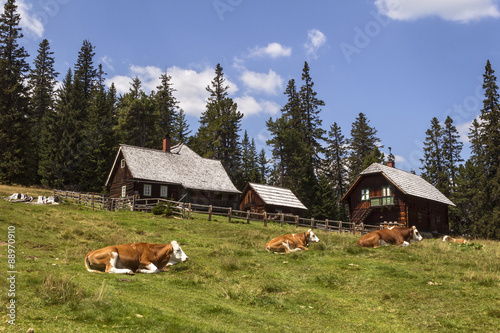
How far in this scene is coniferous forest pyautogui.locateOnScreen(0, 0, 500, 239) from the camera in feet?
157

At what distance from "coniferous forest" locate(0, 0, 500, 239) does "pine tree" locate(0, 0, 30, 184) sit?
0.39ft

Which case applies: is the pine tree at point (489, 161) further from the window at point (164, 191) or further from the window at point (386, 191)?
the window at point (164, 191)

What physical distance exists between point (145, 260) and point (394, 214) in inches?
1323

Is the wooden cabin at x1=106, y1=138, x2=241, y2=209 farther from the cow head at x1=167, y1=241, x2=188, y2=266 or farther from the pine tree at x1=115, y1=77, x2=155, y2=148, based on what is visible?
the cow head at x1=167, y1=241, x2=188, y2=266

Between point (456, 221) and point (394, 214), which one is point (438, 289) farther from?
point (456, 221)

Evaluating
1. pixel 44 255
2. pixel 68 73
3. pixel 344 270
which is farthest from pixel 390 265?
pixel 68 73

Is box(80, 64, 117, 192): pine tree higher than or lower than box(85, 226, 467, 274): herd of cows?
higher

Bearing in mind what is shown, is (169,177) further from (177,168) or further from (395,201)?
(395,201)

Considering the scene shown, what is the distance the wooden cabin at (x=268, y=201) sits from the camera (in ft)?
147

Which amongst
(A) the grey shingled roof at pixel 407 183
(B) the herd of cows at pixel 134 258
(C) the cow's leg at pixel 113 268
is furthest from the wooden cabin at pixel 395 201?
(C) the cow's leg at pixel 113 268

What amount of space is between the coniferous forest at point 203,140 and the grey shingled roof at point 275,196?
11.6 m

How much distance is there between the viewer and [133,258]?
11945 millimetres

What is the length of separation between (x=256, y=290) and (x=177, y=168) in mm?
35063

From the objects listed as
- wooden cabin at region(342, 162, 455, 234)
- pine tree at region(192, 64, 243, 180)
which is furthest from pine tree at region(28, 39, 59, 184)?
wooden cabin at region(342, 162, 455, 234)
